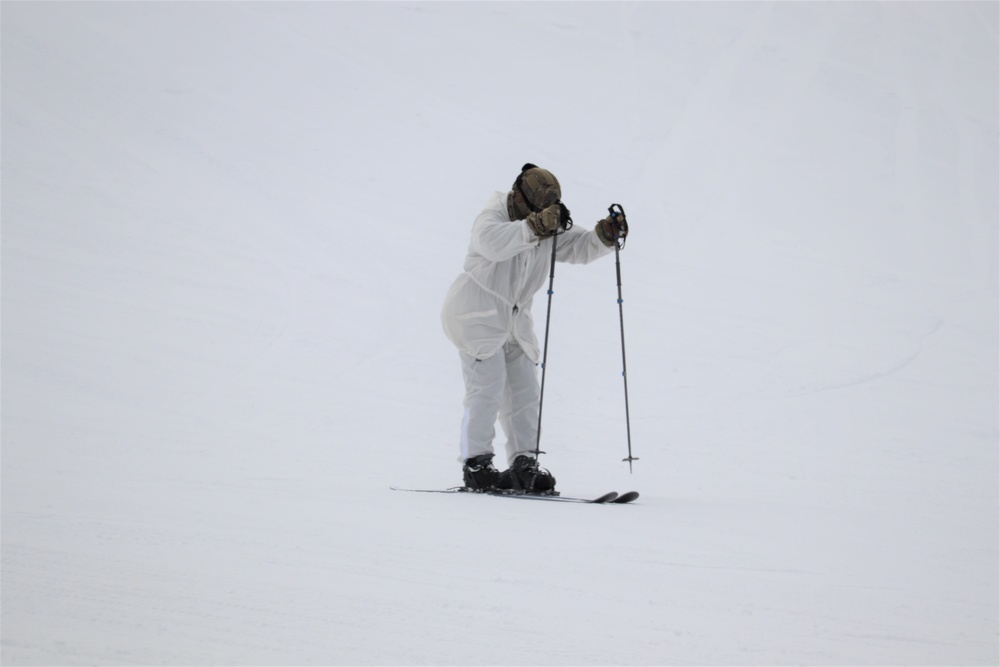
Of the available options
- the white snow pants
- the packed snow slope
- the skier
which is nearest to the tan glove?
the skier

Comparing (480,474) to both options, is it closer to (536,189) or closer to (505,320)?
(505,320)

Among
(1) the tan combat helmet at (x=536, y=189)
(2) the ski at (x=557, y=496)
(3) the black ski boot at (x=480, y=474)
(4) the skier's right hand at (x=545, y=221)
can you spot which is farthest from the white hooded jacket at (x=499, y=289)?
(2) the ski at (x=557, y=496)

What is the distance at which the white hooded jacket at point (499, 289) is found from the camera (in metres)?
5.58

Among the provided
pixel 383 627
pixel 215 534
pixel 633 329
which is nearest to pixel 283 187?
pixel 633 329

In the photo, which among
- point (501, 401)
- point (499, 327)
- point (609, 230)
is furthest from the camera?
point (501, 401)

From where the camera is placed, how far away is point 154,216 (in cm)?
1359

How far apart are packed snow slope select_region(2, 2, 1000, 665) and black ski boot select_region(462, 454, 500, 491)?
0.46m

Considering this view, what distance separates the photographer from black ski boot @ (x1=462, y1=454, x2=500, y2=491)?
18.2ft

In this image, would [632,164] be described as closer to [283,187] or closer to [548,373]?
[283,187]

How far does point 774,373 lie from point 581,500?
495 cm

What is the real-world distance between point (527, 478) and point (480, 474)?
0.82 feet

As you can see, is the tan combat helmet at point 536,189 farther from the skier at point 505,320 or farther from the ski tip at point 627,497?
the ski tip at point 627,497

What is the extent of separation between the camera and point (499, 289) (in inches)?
222

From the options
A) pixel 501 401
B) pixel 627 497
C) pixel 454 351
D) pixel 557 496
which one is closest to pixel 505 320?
pixel 501 401
